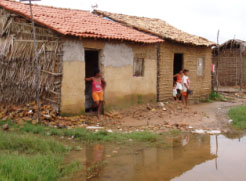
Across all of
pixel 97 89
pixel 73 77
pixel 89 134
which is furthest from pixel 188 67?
pixel 89 134

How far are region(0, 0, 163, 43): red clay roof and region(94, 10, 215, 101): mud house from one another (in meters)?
1.06

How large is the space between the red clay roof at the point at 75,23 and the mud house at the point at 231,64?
30.5 feet

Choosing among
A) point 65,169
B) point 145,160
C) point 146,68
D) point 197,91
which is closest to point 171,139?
point 145,160

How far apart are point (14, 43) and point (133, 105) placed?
174 inches

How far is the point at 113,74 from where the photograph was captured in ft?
33.5

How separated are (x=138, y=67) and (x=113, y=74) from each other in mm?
1499

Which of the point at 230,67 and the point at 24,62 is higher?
the point at 230,67

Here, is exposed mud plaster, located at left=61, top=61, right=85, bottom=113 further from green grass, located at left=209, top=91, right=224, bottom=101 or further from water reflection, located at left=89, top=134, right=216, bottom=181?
green grass, located at left=209, top=91, right=224, bottom=101

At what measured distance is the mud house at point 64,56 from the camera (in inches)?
344

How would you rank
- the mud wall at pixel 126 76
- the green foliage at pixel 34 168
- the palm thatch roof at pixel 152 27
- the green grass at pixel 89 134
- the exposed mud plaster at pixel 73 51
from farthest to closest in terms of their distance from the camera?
1. the palm thatch roof at pixel 152 27
2. the mud wall at pixel 126 76
3. the exposed mud plaster at pixel 73 51
4. the green grass at pixel 89 134
5. the green foliage at pixel 34 168

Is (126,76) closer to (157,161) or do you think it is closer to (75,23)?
(75,23)

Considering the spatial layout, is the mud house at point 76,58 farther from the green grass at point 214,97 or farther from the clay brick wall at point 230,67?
the clay brick wall at point 230,67

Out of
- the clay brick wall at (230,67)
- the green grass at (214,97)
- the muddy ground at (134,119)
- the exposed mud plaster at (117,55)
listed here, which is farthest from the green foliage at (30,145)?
the clay brick wall at (230,67)

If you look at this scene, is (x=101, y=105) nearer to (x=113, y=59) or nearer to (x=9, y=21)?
(x=113, y=59)
